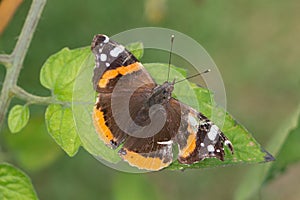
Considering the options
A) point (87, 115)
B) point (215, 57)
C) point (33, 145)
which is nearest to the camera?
point (87, 115)

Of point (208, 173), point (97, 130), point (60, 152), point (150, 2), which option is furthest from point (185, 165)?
point (208, 173)

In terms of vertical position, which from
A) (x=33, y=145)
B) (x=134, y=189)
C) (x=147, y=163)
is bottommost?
(x=134, y=189)

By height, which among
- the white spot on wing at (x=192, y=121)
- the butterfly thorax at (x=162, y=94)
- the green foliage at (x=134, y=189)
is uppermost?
the butterfly thorax at (x=162, y=94)

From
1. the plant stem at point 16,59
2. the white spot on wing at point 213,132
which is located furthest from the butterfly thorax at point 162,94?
the plant stem at point 16,59

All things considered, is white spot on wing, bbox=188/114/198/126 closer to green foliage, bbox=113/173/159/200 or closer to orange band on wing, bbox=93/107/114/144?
orange band on wing, bbox=93/107/114/144

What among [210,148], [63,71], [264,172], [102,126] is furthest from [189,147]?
[264,172]

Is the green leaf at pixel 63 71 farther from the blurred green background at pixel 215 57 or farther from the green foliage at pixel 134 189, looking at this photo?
the blurred green background at pixel 215 57

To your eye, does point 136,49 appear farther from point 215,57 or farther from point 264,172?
point 215,57
